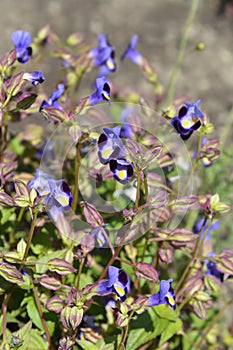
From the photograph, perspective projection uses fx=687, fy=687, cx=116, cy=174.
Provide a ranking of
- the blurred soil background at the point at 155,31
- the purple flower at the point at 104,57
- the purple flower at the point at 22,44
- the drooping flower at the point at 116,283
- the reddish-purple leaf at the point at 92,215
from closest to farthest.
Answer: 1. the drooping flower at the point at 116,283
2. the reddish-purple leaf at the point at 92,215
3. the purple flower at the point at 22,44
4. the purple flower at the point at 104,57
5. the blurred soil background at the point at 155,31

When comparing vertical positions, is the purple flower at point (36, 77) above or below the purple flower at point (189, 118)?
above

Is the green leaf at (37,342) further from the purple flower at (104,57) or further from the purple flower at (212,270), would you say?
the purple flower at (104,57)

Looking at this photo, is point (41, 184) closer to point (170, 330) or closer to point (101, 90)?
point (101, 90)

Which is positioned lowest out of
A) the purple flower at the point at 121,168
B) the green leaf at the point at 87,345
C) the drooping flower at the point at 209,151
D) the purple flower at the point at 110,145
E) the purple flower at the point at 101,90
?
the green leaf at the point at 87,345

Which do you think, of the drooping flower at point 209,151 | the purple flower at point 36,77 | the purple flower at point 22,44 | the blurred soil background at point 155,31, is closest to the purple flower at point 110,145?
the purple flower at point 36,77

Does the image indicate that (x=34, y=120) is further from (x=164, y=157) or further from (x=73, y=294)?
(x=73, y=294)

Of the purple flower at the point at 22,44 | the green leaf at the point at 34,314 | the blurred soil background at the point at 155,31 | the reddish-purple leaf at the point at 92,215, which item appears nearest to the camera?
the reddish-purple leaf at the point at 92,215

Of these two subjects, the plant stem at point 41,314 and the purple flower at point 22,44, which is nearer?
the plant stem at point 41,314
